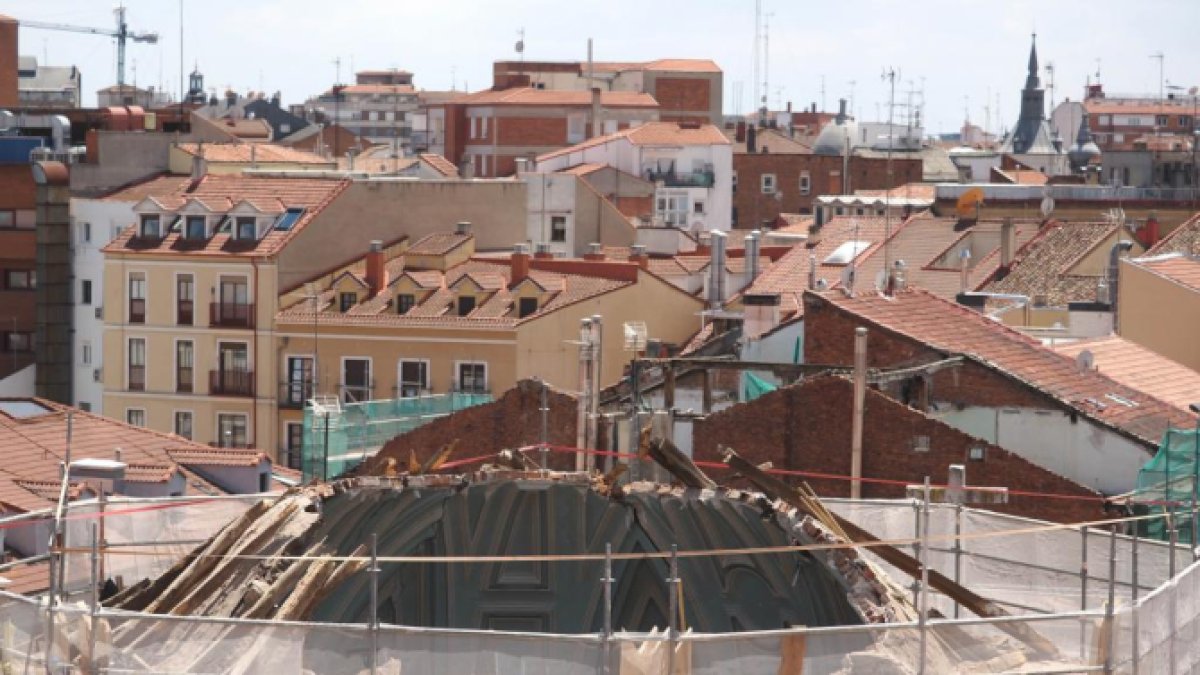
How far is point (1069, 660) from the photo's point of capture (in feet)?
47.9

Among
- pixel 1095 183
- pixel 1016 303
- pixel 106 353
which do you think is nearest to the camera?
pixel 1016 303

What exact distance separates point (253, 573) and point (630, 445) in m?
12.6

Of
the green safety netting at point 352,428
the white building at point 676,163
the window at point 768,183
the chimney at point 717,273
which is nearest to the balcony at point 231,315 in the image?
the chimney at point 717,273

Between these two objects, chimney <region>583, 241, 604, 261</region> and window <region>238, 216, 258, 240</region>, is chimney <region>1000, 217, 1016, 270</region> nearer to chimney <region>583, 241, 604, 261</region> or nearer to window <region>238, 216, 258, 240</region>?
chimney <region>583, 241, 604, 261</region>

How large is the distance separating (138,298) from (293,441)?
5.11 m

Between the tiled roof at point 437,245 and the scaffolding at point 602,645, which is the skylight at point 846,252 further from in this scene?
the scaffolding at point 602,645

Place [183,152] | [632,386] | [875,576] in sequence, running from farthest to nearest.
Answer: [183,152] < [632,386] < [875,576]

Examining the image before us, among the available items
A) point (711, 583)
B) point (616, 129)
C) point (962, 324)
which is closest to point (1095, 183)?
point (616, 129)

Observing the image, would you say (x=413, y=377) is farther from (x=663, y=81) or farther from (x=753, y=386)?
(x=663, y=81)

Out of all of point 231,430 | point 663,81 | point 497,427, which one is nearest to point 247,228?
point 231,430

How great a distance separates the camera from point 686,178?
80.7 meters

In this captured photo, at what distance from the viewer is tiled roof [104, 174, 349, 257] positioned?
5091cm

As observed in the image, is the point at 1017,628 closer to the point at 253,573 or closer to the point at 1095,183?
the point at 253,573

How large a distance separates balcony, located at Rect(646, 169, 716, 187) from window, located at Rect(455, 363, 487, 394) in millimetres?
31901
